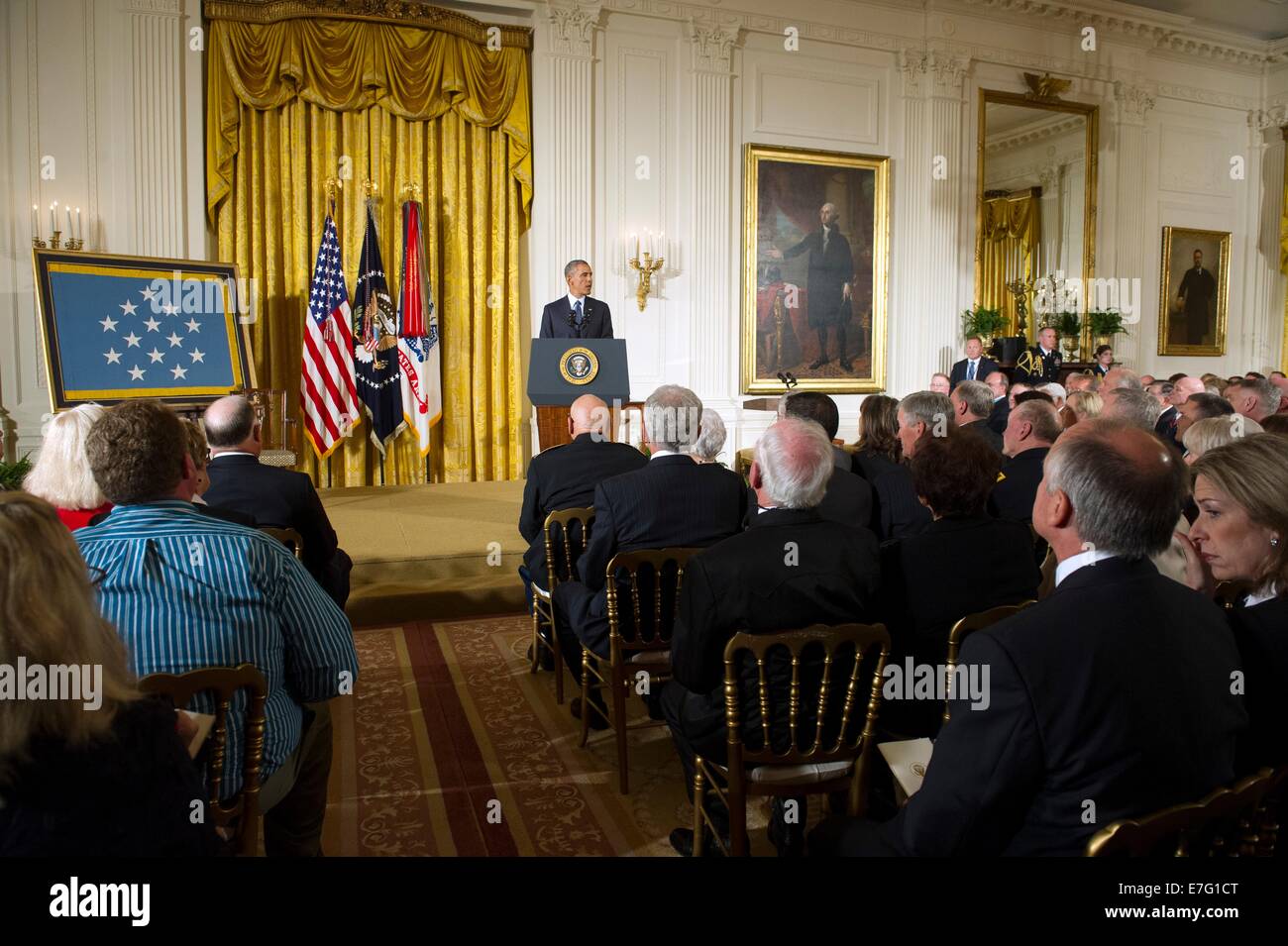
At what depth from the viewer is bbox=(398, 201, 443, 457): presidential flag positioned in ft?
27.3

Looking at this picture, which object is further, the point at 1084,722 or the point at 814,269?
the point at 814,269

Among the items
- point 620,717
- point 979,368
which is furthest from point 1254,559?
point 979,368

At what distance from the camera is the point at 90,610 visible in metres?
1.35

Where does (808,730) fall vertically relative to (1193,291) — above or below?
below

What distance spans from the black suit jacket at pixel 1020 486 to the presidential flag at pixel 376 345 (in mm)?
5933

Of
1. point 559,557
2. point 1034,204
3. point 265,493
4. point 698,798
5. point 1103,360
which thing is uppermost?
point 1034,204

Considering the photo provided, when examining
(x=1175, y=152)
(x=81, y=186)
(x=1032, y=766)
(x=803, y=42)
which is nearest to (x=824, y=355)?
(x=803, y=42)

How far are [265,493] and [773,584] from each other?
216 cm

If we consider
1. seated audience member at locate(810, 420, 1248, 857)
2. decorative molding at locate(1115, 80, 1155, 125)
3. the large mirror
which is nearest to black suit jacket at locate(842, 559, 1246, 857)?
seated audience member at locate(810, 420, 1248, 857)

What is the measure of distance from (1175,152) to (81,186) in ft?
43.0

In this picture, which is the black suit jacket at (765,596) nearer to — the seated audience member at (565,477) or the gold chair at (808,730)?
the gold chair at (808,730)

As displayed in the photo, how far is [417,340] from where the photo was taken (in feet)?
27.7

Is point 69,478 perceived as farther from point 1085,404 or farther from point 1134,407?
point 1085,404

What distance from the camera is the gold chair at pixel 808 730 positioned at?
2.24 m
